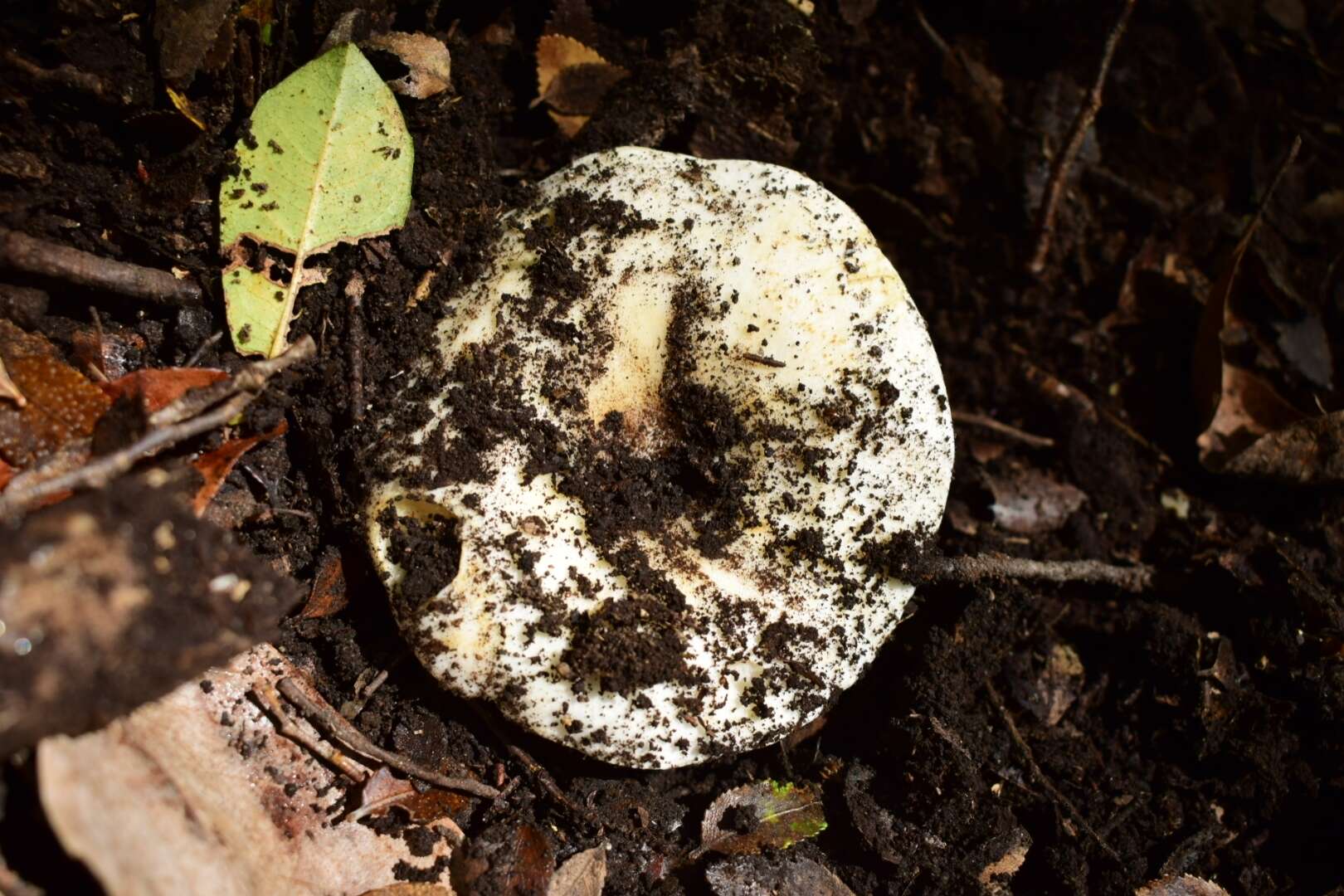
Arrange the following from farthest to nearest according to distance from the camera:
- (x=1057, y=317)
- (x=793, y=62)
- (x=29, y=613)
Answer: (x=1057, y=317) → (x=793, y=62) → (x=29, y=613)

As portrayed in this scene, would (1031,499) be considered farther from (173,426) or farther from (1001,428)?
(173,426)

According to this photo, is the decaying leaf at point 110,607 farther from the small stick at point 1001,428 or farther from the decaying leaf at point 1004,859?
the small stick at point 1001,428

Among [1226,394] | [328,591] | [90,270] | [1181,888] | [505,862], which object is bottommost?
[1181,888]

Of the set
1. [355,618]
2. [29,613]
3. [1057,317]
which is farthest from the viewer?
[1057,317]

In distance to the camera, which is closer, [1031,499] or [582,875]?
[582,875]

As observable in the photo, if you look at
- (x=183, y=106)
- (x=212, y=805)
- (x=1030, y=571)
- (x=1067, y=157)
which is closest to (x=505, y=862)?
(x=212, y=805)

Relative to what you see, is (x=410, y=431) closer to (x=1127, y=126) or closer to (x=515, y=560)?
Answer: (x=515, y=560)

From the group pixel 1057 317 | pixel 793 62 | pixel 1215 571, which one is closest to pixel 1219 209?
pixel 1057 317

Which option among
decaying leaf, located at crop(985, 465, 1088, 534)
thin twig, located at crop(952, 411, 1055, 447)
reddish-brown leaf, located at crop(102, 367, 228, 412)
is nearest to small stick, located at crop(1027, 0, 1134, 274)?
thin twig, located at crop(952, 411, 1055, 447)
